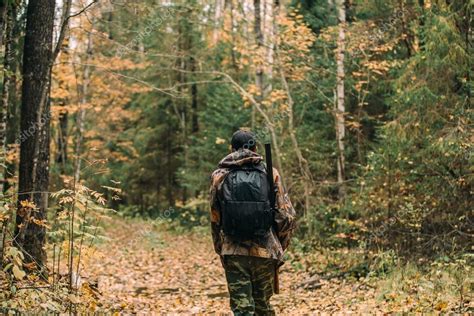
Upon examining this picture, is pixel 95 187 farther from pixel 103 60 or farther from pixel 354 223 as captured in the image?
pixel 354 223

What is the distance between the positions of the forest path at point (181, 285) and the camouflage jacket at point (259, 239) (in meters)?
1.75

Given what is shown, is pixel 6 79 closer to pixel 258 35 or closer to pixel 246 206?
pixel 258 35

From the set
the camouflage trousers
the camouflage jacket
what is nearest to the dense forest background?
the camouflage jacket

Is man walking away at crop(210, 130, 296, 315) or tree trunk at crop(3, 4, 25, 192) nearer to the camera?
man walking away at crop(210, 130, 296, 315)

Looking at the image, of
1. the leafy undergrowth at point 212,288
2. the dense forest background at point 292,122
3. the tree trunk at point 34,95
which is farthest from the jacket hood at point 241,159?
the tree trunk at point 34,95

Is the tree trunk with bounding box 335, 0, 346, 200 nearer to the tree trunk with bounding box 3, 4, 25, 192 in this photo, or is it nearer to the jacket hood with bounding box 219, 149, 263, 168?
the tree trunk with bounding box 3, 4, 25, 192

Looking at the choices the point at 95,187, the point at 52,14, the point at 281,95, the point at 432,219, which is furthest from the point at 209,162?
the point at 52,14

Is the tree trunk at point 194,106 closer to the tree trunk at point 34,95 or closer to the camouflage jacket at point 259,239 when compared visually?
the tree trunk at point 34,95

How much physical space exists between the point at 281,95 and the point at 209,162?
20.4 ft

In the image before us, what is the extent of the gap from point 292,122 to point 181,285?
581 centimetres

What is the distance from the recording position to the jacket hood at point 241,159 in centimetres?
531

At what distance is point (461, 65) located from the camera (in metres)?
9.62

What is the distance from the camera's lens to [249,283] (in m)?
5.30

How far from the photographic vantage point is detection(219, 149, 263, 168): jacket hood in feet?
17.4
